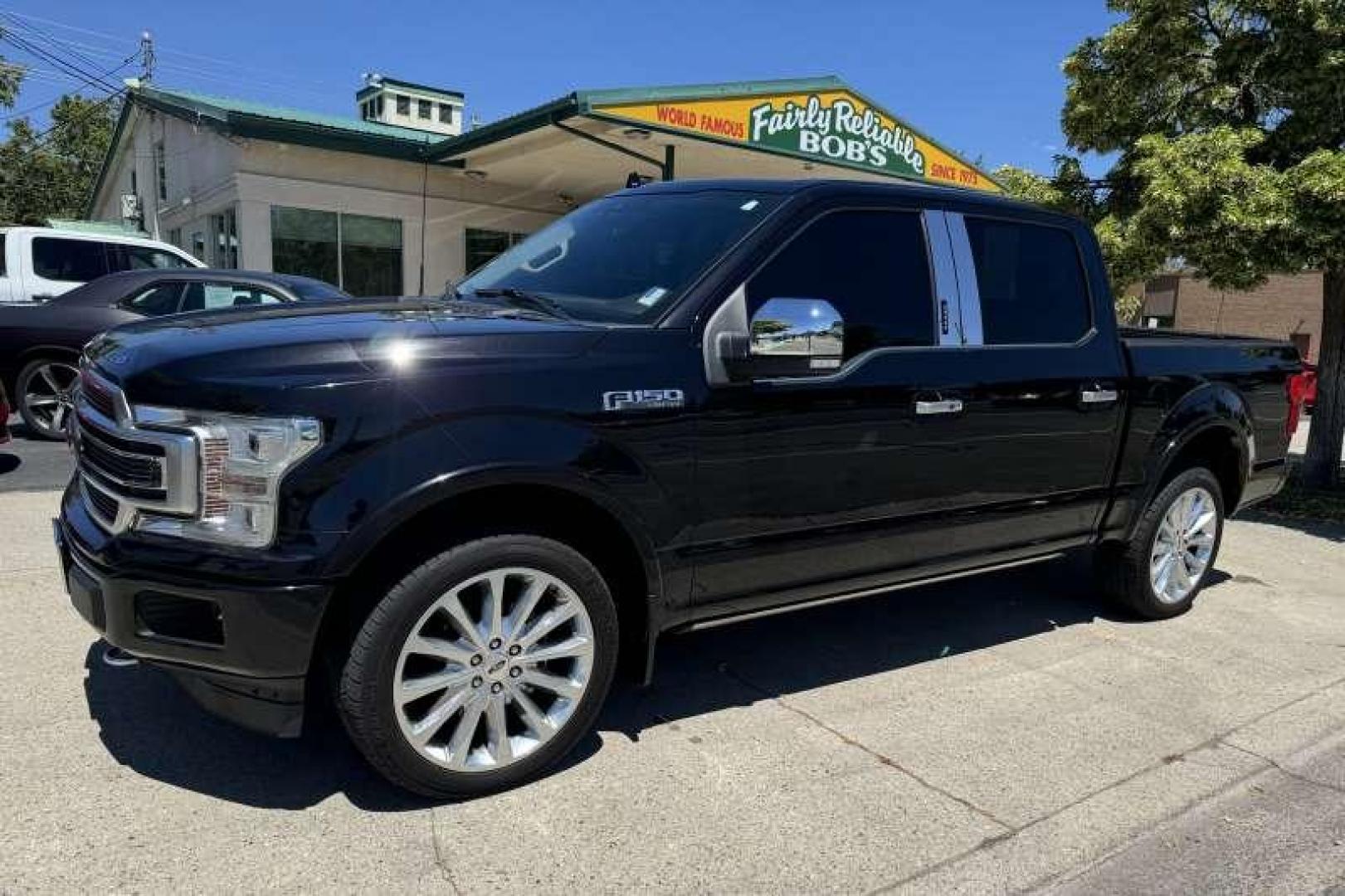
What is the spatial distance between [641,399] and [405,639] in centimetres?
99

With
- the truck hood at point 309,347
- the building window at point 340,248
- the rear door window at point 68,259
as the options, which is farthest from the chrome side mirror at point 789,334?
the building window at point 340,248

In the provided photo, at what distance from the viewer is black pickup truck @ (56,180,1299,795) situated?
2.55m

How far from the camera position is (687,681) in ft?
→ 12.9

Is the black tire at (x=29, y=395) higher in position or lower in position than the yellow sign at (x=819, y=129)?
lower

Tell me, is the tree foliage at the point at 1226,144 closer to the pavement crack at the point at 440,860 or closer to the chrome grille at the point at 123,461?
the pavement crack at the point at 440,860

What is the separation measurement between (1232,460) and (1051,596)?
125cm

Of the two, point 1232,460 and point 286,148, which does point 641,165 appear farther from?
point 1232,460

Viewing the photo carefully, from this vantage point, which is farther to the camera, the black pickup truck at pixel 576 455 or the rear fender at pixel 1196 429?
the rear fender at pixel 1196 429

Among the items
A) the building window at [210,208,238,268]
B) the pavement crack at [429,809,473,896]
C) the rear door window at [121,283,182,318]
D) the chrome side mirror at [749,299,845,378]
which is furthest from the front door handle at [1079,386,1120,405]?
the building window at [210,208,238,268]

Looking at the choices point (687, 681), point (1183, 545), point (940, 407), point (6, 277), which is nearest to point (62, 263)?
point (6, 277)

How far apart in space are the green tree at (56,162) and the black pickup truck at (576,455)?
47.9 m

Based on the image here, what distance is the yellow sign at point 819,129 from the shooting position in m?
13.5

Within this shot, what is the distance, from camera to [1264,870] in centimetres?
286

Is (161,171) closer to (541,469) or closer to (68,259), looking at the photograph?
→ (68,259)
